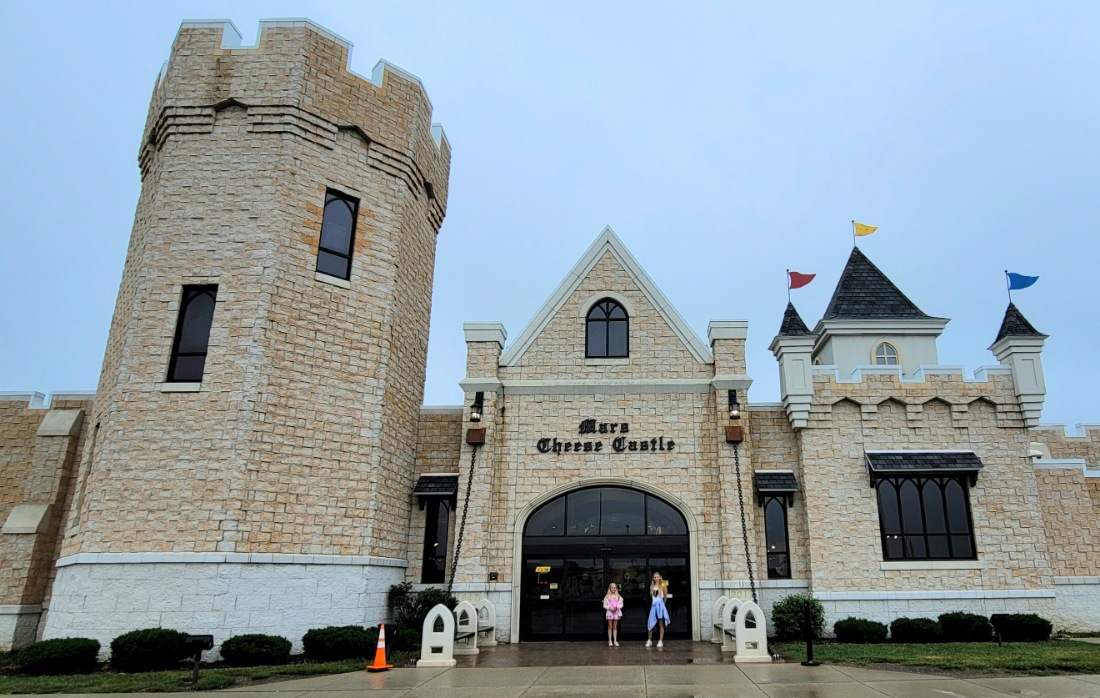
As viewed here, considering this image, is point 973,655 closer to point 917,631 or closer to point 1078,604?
point 917,631

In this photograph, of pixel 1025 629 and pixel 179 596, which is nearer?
pixel 179 596

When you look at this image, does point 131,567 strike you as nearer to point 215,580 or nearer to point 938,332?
point 215,580

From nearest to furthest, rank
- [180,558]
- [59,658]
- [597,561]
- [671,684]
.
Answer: [671,684]
[59,658]
[180,558]
[597,561]

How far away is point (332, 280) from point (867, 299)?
1717 centimetres

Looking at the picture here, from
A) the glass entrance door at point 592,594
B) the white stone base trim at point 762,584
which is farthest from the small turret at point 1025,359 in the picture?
the glass entrance door at point 592,594

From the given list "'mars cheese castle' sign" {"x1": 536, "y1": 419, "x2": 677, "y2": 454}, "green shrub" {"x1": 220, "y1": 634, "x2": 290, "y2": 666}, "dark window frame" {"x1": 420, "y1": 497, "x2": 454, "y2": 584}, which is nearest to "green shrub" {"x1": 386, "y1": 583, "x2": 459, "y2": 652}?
"dark window frame" {"x1": 420, "y1": 497, "x2": 454, "y2": 584}

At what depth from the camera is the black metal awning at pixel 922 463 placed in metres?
17.3

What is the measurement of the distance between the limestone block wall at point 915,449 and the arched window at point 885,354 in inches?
167

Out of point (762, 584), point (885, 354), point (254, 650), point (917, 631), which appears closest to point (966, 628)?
point (917, 631)

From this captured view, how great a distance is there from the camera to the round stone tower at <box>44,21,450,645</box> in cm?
1405

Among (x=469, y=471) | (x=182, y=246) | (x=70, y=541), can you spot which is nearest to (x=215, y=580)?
(x=70, y=541)

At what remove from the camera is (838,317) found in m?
23.0

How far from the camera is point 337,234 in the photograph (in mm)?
17250

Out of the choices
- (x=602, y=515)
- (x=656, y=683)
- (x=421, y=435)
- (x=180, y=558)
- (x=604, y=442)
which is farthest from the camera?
(x=421, y=435)
